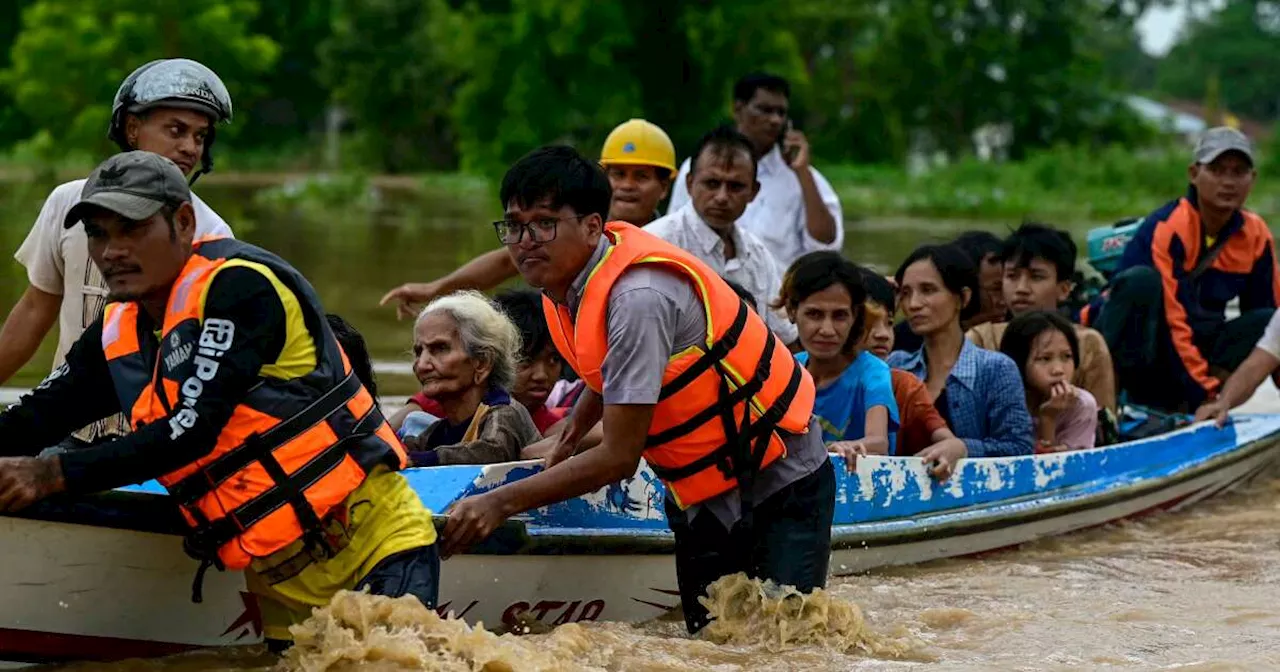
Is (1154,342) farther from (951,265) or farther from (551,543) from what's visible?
(551,543)

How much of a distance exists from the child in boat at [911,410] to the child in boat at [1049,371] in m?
0.69

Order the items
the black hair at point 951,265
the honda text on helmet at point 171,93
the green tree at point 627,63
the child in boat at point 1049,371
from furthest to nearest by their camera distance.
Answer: the green tree at point 627,63, the child in boat at point 1049,371, the black hair at point 951,265, the honda text on helmet at point 171,93

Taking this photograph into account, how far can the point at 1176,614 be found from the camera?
6.09m

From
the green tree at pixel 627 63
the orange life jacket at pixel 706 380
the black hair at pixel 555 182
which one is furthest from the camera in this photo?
the green tree at pixel 627 63

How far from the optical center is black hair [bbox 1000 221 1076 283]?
7812 mm

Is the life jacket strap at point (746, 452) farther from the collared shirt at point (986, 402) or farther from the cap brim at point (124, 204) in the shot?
the collared shirt at point (986, 402)

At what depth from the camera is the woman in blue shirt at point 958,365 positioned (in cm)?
672

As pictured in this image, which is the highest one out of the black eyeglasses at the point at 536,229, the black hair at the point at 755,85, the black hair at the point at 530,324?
the black hair at the point at 755,85

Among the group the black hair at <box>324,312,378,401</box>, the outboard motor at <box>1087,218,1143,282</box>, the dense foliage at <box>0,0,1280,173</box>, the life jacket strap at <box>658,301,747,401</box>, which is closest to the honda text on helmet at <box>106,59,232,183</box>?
the black hair at <box>324,312,378,401</box>

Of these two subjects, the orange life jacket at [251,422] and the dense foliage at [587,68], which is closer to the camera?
the orange life jacket at [251,422]

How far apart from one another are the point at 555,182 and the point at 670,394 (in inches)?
24.8

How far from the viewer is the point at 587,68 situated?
127 feet

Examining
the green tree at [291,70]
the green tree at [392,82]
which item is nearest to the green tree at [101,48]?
the green tree at [392,82]

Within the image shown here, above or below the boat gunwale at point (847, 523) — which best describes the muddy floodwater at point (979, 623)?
below
